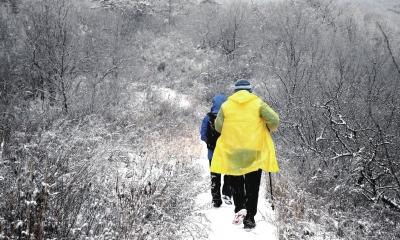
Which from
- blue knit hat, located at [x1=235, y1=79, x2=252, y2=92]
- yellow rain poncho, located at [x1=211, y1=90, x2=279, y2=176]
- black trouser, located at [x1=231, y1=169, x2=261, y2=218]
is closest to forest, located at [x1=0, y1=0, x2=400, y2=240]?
black trouser, located at [x1=231, y1=169, x2=261, y2=218]

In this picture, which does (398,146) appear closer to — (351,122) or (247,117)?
(351,122)

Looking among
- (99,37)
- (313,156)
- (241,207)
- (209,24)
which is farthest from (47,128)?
(209,24)

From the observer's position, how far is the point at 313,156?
662 centimetres

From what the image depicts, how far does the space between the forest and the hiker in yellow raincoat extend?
59cm

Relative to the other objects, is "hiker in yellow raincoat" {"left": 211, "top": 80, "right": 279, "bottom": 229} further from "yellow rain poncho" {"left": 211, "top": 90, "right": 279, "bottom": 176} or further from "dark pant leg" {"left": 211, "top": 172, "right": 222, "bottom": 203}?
"dark pant leg" {"left": 211, "top": 172, "right": 222, "bottom": 203}

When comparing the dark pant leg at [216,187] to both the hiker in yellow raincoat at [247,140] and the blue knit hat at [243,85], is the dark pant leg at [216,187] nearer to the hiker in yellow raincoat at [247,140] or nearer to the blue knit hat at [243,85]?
the hiker in yellow raincoat at [247,140]

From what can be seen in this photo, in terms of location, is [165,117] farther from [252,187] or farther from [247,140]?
[247,140]

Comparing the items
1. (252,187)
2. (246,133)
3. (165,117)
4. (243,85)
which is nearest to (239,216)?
(252,187)

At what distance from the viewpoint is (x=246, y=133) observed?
4.14m

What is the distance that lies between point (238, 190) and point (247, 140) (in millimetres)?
708

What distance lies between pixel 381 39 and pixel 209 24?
914cm

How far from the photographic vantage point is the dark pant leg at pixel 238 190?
4461 millimetres

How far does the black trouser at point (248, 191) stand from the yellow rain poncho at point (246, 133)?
0.20 meters

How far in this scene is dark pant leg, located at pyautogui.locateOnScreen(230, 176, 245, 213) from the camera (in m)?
4.46
